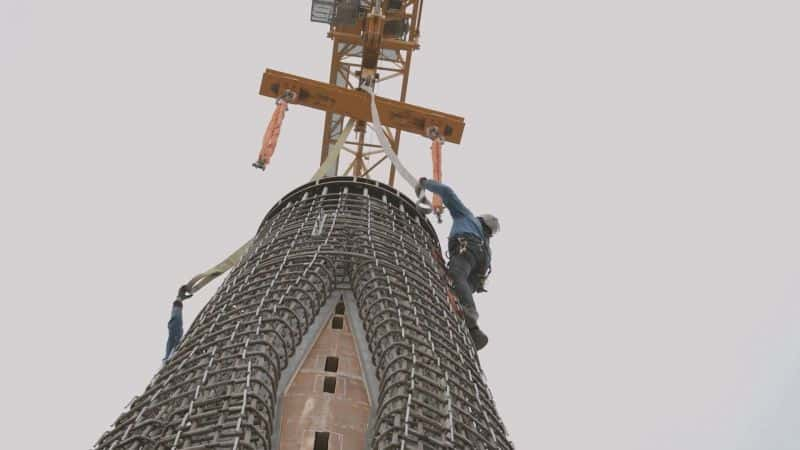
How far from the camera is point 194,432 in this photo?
937 cm

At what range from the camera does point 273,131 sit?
882 inches

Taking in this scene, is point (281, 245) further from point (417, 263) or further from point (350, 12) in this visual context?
point (350, 12)

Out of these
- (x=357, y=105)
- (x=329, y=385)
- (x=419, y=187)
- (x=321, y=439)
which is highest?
(x=357, y=105)

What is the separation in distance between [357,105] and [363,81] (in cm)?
274

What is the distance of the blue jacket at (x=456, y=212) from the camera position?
17.0 metres

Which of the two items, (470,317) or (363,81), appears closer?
(470,317)

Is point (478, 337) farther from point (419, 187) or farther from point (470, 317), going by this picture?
point (419, 187)

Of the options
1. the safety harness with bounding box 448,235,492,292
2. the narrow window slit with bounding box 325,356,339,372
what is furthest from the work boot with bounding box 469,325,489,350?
the narrow window slit with bounding box 325,356,339,372

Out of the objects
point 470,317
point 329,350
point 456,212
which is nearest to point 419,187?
point 456,212

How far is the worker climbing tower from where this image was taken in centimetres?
998

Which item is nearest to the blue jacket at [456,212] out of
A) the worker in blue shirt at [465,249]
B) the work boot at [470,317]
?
the worker in blue shirt at [465,249]

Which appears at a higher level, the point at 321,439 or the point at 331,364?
the point at 331,364

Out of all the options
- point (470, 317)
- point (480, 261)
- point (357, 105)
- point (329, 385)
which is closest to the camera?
point (329, 385)

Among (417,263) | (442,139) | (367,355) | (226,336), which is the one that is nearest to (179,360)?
(226,336)
